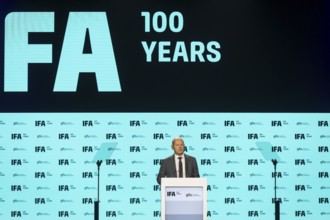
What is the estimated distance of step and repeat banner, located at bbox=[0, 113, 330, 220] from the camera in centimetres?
985

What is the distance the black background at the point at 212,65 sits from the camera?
9.94 metres

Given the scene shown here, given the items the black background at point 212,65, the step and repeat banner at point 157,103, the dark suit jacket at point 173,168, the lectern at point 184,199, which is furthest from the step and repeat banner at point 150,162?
the lectern at point 184,199

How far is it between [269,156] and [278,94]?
0.93m

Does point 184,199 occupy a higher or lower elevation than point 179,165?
lower

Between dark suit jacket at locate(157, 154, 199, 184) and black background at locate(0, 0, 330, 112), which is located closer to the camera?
dark suit jacket at locate(157, 154, 199, 184)

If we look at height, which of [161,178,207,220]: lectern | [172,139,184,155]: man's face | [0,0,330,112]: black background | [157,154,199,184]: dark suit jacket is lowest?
[161,178,207,220]: lectern

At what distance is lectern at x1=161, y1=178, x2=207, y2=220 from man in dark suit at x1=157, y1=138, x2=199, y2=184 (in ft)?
3.75

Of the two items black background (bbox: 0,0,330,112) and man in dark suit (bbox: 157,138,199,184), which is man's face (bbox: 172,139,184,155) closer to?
man in dark suit (bbox: 157,138,199,184)

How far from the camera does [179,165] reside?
8.09 metres

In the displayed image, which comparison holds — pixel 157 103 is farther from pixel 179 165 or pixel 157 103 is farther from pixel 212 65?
pixel 179 165

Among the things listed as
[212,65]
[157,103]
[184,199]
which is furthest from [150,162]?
[184,199]

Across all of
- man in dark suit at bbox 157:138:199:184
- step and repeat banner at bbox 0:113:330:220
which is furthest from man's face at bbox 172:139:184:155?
step and repeat banner at bbox 0:113:330:220

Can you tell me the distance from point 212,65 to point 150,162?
172 centimetres

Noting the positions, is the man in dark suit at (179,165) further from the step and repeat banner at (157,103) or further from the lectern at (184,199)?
the step and repeat banner at (157,103)
